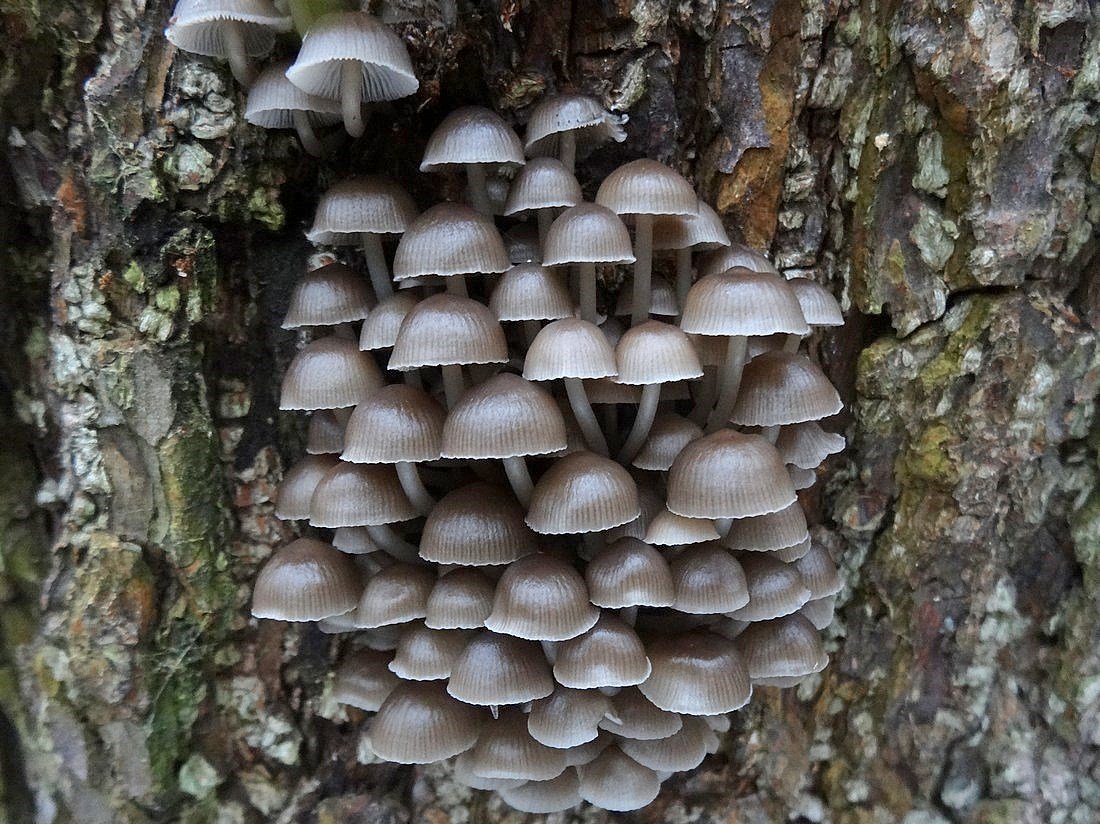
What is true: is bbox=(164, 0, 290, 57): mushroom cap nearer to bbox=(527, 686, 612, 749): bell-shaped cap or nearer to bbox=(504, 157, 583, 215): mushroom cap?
bbox=(504, 157, 583, 215): mushroom cap

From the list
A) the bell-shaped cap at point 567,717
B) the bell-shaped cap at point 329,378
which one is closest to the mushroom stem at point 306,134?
the bell-shaped cap at point 329,378

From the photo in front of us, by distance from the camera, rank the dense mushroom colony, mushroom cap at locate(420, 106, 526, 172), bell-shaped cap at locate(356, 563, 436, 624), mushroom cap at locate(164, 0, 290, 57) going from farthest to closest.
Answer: bell-shaped cap at locate(356, 563, 436, 624) → mushroom cap at locate(420, 106, 526, 172) → the dense mushroom colony → mushroom cap at locate(164, 0, 290, 57)

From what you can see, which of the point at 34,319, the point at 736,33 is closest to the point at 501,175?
the point at 736,33

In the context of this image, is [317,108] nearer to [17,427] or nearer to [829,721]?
[17,427]

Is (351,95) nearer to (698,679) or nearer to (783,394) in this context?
(783,394)

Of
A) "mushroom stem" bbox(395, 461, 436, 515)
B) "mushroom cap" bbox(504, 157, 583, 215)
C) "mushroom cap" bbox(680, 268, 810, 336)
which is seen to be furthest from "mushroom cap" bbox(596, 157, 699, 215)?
"mushroom stem" bbox(395, 461, 436, 515)

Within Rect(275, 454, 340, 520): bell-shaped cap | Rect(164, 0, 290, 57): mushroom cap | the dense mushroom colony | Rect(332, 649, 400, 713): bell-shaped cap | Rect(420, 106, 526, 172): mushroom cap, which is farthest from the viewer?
Rect(332, 649, 400, 713): bell-shaped cap

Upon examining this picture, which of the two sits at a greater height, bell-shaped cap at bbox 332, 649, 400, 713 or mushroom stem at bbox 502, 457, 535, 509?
mushroom stem at bbox 502, 457, 535, 509

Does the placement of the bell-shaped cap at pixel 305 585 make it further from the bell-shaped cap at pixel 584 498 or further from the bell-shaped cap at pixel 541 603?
the bell-shaped cap at pixel 584 498
